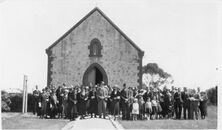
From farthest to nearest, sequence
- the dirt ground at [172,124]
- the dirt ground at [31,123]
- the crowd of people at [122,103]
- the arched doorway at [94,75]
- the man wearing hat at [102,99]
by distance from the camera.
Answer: the arched doorway at [94,75] → the crowd of people at [122,103] → the man wearing hat at [102,99] → the dirt ground at [172,124] → the dirt ground at [31,123]

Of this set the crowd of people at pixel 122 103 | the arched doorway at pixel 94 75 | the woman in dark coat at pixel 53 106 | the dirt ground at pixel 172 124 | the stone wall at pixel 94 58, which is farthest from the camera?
the arched doorway at pixel 94 75

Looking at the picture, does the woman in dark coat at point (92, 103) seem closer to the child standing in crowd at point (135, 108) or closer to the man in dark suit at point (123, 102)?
the man in dark suit at point (123, 102)

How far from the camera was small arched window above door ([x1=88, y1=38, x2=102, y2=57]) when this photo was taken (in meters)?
29.5

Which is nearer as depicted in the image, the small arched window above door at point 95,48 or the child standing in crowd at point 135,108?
the child standing in crowd at point 135,108

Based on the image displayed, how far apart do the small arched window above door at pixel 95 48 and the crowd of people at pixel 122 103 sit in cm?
592

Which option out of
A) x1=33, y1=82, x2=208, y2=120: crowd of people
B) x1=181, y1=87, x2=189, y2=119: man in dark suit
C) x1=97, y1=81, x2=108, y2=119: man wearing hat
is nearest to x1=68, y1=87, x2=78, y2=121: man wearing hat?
x1=33, y1=82, x2=208, y2=120: crowd of people

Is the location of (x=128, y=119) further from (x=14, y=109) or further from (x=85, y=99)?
(x=14, y=109)

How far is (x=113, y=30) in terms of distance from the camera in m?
29.4

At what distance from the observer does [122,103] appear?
74.2ft

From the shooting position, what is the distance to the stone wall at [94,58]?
2891 centimetres

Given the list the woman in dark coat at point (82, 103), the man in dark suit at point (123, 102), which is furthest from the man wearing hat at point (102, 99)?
the man in dark suit at point (123, 102)

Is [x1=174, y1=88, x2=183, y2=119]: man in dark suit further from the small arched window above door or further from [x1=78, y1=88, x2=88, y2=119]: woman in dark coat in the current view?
the small arched window above door

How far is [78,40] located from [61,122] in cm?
915

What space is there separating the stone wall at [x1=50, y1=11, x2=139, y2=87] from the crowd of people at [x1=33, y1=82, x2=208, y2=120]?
16.6 feet
